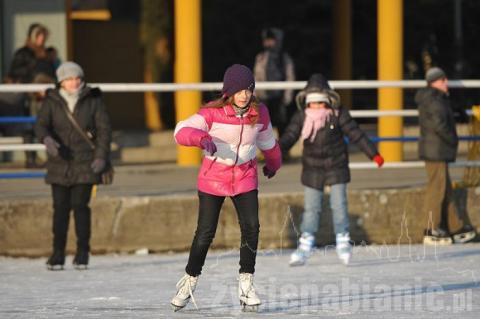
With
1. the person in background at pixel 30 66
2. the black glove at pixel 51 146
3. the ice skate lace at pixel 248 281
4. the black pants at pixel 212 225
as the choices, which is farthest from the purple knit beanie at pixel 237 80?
the person in background at pixel 30 66

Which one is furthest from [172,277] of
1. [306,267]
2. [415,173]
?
[415,173]

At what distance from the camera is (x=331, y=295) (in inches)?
430

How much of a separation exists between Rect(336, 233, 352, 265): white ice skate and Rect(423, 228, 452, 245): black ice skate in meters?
1.60

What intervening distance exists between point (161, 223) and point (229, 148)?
382cm

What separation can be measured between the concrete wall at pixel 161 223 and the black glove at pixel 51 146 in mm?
1520

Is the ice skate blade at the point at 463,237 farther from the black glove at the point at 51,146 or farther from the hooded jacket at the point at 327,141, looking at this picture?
the black glove at the point at 51,146

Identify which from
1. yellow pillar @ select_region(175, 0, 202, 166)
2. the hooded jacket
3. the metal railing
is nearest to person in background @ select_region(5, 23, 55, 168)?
yellow pillar @ select_region(175, 0, 202, 166)

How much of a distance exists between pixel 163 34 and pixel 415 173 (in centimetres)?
820

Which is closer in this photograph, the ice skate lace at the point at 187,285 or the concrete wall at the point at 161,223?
the ice skate lace at the point at 187,285

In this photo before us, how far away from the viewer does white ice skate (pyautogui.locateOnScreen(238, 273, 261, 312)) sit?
9977mm

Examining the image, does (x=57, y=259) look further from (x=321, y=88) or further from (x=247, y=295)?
(x=247, y=295)

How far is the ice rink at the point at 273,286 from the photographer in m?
10.1

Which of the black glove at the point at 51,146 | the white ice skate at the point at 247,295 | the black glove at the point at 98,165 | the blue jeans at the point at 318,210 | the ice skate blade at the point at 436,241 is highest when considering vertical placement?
the black glove at the point at 51,146

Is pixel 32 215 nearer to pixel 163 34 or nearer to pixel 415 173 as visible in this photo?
pixel 415 173
